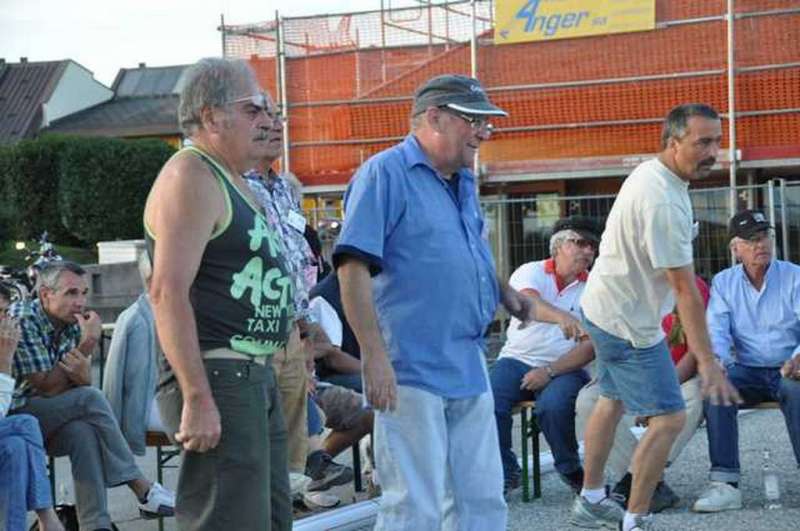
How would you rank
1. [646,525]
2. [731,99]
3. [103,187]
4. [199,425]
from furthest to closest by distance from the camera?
[103,187], [731,99], [646,525], [199,425]

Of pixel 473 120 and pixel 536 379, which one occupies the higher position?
pixel 473 120

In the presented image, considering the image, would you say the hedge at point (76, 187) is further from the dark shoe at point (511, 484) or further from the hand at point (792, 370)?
the hand at point (792, 370)

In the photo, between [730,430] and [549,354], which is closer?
[730,430]

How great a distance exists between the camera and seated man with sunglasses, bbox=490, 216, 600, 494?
8.27 metres

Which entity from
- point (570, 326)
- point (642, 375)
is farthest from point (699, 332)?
point (570, 326)

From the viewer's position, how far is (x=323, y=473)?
319 inches

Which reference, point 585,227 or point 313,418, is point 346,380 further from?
point 585,227

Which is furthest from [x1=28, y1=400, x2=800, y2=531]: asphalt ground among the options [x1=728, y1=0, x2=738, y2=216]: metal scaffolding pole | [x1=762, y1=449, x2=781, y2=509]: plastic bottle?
[x1=728, y1=0, x2=738, y2=216]: metal scaffolding pole

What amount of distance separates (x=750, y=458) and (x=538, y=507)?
2.15 meters

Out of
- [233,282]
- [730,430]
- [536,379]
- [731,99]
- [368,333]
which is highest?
[731,99]

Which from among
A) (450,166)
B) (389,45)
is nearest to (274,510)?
(450,166)

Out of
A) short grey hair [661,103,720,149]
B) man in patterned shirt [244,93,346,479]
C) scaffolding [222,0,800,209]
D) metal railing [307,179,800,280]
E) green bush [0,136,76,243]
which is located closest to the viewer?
man in patterned shirt [244,93,346,479]

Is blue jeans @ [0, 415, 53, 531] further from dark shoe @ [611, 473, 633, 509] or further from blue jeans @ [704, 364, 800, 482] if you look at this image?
blue jeans @ [704, 364, 800, 482]

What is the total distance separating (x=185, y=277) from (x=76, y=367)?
3.23 m
